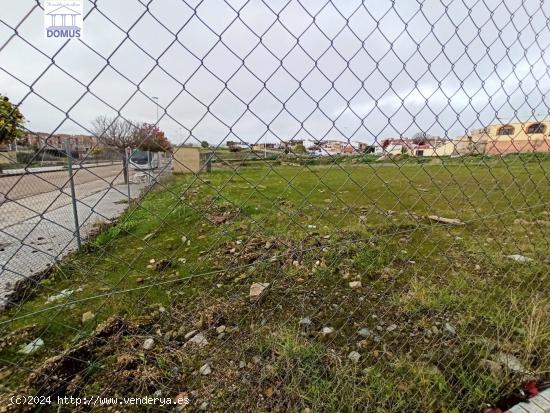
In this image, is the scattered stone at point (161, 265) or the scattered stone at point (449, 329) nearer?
the scattered stone at point (449, 329)

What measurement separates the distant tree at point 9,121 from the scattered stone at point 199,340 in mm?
1379

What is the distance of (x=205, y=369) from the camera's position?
1.54m

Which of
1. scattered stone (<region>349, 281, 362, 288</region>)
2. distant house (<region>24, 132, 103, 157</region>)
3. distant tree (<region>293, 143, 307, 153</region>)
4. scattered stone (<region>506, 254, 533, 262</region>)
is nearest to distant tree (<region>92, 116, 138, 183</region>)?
distant house (<region>24, 132, 103, 157</region>)

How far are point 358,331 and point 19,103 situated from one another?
1.93m

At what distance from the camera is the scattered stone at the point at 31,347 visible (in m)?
1.75

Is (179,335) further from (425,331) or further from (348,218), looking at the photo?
(348,218)

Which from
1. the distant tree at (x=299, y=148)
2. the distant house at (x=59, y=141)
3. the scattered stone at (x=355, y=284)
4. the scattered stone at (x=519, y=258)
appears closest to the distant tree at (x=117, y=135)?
the distant house at (x=59, y=141)

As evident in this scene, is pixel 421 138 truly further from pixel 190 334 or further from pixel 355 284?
pixel 190 334

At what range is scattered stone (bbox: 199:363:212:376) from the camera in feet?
5.01

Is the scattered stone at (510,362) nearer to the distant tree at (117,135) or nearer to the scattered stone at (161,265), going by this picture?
the distant tree at (117,135)

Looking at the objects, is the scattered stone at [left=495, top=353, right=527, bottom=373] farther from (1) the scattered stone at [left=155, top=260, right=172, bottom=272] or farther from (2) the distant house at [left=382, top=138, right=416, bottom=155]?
(1) the scattered stone at [left=155, top=260, right=172, bottom=272]

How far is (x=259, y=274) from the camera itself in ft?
8.66

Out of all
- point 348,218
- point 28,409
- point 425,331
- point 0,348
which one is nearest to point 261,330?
point 425,331

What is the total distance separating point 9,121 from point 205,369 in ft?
4.54
